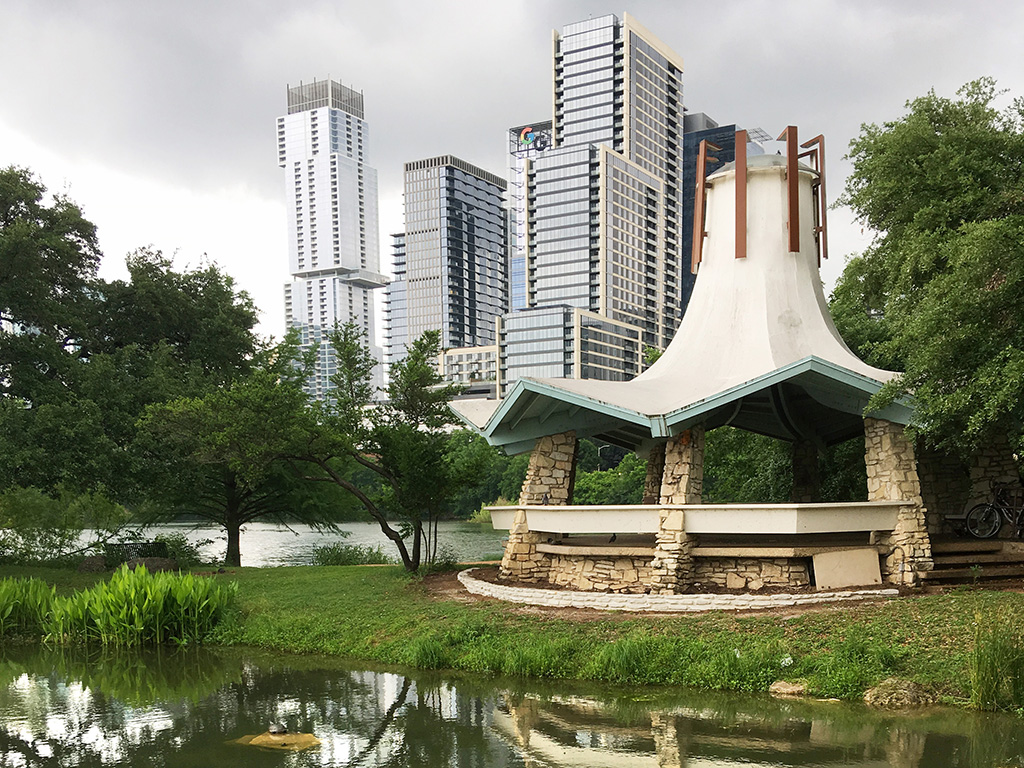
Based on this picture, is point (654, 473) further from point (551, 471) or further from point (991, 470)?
point (991, 470)

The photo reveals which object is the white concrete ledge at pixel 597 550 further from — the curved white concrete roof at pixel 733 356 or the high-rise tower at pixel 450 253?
the high-rise tower at pixel 450 253

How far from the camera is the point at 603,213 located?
382 feet

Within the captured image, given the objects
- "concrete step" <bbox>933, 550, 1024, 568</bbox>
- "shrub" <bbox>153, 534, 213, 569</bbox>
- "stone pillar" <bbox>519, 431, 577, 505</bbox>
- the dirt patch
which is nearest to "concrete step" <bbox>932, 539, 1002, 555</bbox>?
"concrete step" <bbox>933, 550, 1024, 568</bbox>

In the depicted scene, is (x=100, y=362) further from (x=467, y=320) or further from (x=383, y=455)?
(x=467, y=320)

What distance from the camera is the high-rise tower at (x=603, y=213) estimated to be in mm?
110750

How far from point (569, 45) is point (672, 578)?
125916 mm

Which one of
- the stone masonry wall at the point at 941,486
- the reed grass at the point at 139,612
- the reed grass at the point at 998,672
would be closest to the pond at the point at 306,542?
the reed grass at the point at 139,612

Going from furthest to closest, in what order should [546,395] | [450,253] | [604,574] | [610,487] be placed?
[450,253], [610,487], [546,395], [604,574]

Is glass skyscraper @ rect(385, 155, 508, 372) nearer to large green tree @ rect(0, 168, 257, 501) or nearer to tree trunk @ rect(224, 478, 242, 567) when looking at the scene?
large green tree @ rect(0, 168, 257, 501)

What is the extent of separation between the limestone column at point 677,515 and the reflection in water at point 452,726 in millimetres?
3483

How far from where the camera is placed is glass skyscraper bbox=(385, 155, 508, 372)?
14738 cm

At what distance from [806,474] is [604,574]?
296 inches

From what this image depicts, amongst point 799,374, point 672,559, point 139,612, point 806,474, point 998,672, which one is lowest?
point 139,612

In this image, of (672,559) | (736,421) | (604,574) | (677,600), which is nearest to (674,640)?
(677,600)
